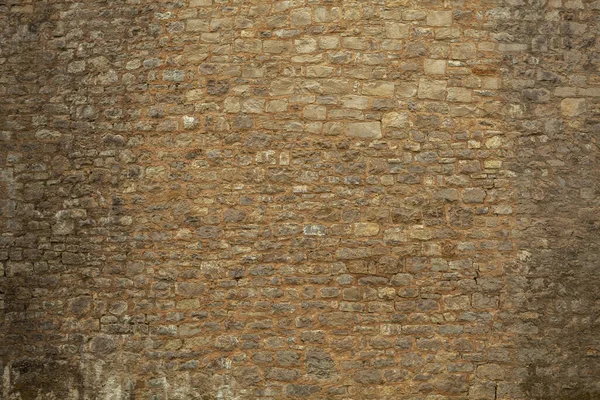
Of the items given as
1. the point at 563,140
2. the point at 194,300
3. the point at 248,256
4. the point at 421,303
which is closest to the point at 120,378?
the point at 194,300

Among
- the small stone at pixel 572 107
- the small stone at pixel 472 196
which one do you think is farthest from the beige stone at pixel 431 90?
the small stone at pixel 572 107

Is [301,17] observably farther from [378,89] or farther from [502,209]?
[502,209]

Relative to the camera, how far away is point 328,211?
300 inches

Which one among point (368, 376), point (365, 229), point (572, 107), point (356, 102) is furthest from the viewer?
point (572, 107)

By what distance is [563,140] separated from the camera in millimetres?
7883

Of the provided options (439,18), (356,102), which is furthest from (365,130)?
(439,18)

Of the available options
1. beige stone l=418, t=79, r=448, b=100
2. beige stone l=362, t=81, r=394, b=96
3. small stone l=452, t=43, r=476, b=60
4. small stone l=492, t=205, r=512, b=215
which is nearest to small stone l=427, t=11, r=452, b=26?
small stone l=452, t=43, r=476, b=60

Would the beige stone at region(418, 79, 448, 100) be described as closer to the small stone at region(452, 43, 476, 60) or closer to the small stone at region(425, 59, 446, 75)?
the small stone at region(425, 59, 446, 75)

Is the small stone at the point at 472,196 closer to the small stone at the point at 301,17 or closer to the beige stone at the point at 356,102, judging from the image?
the beige stone at the point at 356,102

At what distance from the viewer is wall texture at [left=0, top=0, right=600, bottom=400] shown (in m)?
7.53

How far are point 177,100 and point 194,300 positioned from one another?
1994 mm

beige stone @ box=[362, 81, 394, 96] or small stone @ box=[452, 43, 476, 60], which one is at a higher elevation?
small stone @ box=[452, 43, 476, 60]

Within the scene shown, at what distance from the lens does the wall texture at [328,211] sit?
753 cm

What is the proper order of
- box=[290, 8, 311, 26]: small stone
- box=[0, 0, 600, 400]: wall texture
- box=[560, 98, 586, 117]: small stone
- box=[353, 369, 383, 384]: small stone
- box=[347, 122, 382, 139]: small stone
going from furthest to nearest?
box=[560, 98, 586, 117]: small stone → box=[290, 8, 311, 26]: small stone → box=[347, 122, 382, 139]: small stone → box=[0, 0, 600, 400]: wall texture → box=[353, 369, 383, 384]: small stone
